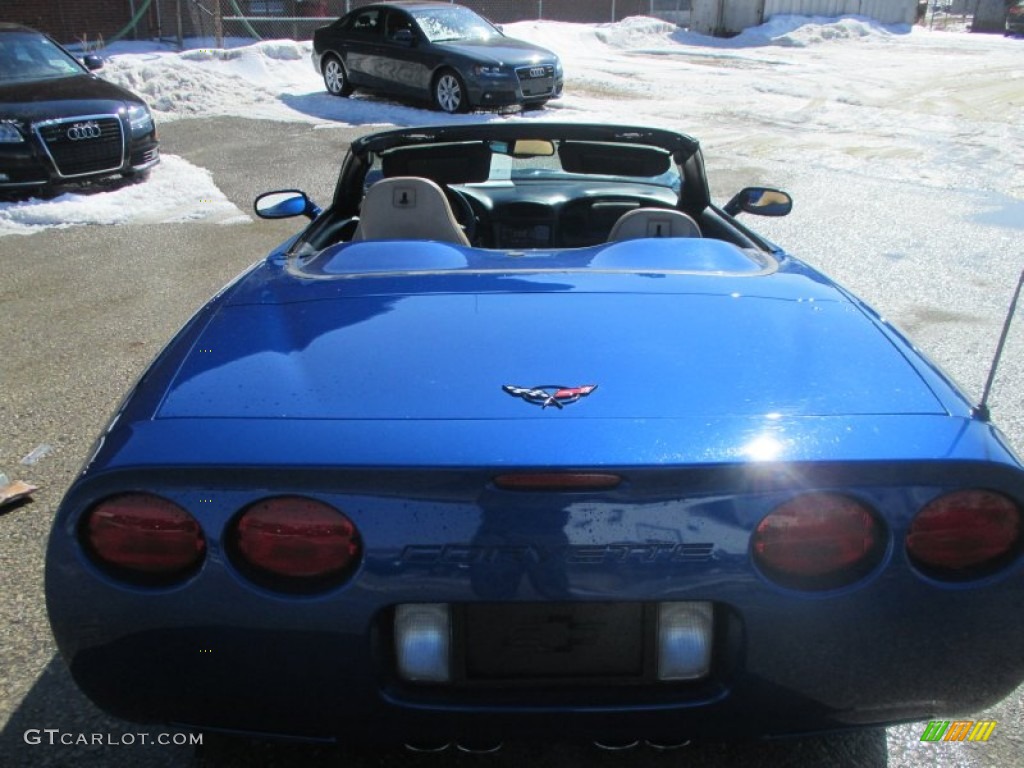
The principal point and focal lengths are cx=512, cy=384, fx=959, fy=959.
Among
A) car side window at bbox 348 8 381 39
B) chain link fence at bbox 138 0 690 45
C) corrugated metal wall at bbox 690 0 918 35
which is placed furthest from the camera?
corrugated metal wall at bbox 690 0 918 35

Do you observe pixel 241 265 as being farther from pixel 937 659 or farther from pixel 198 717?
pixel 937 659

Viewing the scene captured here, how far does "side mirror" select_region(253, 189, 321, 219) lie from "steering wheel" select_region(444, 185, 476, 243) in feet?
1.76

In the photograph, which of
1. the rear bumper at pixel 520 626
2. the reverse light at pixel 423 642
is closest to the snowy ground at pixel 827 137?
the rear bumper at pixel 520 626

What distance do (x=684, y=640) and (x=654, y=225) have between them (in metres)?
1.78

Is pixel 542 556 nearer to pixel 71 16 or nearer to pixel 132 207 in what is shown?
pixel 132 207

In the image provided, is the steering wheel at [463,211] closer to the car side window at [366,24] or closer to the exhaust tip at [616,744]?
the exhaust tip at [616,744]

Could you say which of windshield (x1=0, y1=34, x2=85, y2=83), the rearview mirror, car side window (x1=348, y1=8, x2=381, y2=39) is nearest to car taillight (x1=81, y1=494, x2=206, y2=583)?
the rearview mirror

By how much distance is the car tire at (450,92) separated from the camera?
44.5 ft

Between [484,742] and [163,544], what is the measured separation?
0.70 metres

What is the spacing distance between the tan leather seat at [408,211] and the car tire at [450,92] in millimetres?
10815

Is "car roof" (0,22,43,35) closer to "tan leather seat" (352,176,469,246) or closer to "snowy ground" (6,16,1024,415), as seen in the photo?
"snowy ground" (6,16,1024,415)

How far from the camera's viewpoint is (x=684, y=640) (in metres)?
1.74

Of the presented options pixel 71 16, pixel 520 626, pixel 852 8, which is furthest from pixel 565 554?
pixel 852 8

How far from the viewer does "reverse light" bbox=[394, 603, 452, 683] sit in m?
1.72
